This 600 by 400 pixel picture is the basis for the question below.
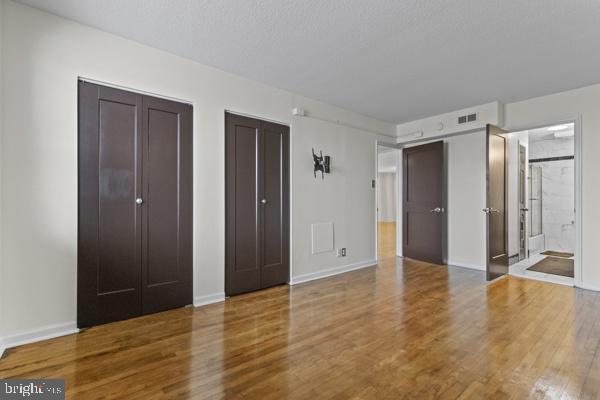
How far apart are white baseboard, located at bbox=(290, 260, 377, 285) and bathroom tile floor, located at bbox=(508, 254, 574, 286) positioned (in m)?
2.23

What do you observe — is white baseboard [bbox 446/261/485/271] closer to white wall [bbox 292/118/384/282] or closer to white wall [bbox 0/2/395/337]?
white wall [bbox 292/118/384/282]

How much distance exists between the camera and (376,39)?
2701mm

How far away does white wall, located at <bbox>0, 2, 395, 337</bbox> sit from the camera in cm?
226

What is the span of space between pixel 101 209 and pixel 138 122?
0.90 m

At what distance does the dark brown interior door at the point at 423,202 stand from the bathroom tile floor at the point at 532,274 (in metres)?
1.13

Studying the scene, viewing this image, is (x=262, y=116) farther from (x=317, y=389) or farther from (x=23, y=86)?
(x=317, y=389)

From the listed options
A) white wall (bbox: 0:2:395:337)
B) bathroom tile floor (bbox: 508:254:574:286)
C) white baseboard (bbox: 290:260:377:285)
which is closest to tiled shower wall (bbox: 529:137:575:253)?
bathroom tile floor (bbox: 508:254:574:286)

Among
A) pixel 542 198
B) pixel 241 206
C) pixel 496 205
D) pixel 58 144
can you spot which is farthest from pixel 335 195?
pixel 542 198

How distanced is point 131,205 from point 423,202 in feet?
15.7

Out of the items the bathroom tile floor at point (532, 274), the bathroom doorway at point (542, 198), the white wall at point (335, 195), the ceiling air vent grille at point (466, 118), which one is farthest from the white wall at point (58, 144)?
the bathroom doorway at point (542, 198)

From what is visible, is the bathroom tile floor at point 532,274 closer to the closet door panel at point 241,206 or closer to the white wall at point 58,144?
the closet door panel at point 241,206

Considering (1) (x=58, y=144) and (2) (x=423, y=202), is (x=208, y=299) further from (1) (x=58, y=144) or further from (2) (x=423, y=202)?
(2) (x=423, y=202)

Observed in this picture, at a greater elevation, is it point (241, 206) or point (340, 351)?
point (241, 206)

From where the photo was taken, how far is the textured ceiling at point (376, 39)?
2.27m
